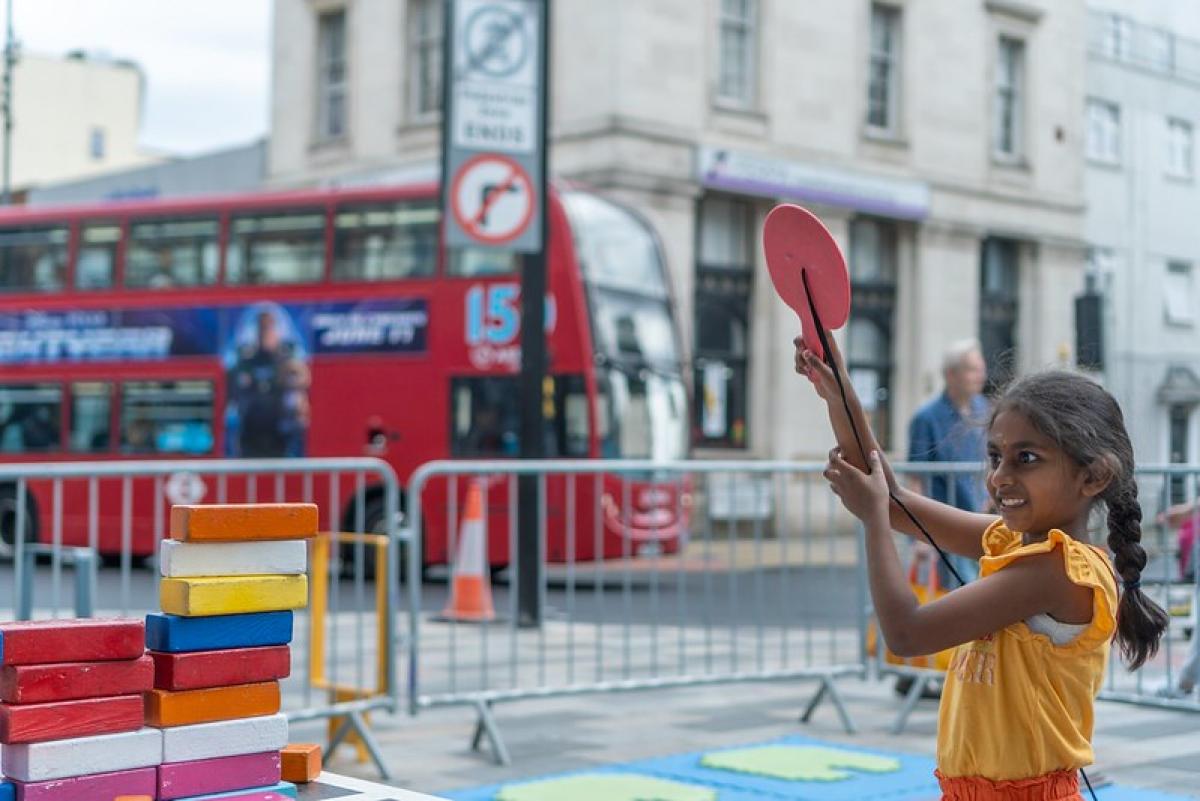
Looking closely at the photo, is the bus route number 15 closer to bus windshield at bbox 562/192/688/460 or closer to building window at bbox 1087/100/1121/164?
bus windshield at bbox 562/192/688/460

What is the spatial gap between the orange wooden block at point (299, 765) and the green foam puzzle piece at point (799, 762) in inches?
147

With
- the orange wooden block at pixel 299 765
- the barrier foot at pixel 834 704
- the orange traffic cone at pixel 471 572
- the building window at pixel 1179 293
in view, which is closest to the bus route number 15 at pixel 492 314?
the orange traffic cone at pixel 471 572

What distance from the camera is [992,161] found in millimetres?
29406

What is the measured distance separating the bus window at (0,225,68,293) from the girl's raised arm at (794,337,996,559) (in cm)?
1691

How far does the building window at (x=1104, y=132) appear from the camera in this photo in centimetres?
3275

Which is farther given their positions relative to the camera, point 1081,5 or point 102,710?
point 1081,5

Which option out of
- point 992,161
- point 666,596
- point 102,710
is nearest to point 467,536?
point 666,596

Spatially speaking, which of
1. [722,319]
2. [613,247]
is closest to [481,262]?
[613,247]

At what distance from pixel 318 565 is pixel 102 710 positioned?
15.3ft

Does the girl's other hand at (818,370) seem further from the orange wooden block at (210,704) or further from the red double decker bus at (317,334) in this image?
the red double decker bus at (317,334)

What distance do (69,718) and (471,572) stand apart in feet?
20.3

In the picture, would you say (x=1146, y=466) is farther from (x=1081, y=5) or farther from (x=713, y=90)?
(x=1081, y=5)

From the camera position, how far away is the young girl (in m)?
2.62

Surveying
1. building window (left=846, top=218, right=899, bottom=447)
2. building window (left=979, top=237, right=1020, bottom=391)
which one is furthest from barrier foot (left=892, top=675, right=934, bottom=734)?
building window (left=979, top=237, right=1020, bottom=391)
